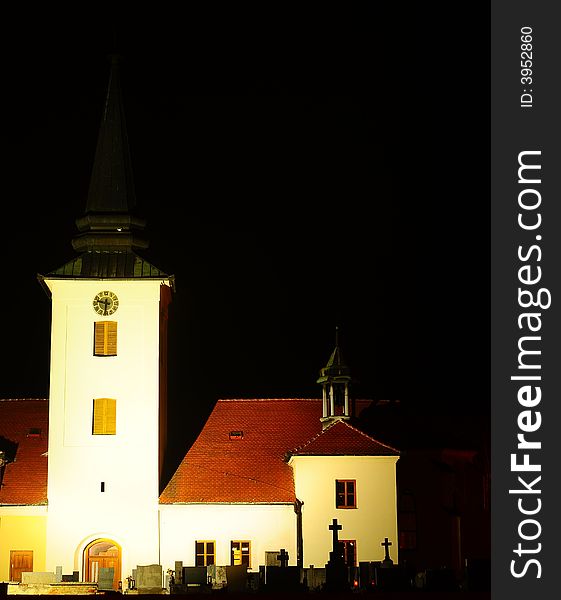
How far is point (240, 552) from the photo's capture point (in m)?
46.3

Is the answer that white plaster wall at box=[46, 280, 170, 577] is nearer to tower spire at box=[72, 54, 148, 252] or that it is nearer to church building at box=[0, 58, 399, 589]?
church building at box=[0, 58, 399, 589]

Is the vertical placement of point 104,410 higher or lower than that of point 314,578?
higher

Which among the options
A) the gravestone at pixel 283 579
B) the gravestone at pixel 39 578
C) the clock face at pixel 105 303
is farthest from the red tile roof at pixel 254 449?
the gravestone at pixel 283 579

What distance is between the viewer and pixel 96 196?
48344 millimetres

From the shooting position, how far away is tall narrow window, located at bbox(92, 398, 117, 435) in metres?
46.5

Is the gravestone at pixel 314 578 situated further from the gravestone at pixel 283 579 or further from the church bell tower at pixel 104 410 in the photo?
the church bell tower at pixel 104 410

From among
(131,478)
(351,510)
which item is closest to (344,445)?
(351,510)

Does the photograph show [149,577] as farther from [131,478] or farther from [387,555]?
[387,555]

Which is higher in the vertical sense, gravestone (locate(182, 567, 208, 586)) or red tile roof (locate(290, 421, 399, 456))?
red tile roof (locate(290, 421, 399, 456))

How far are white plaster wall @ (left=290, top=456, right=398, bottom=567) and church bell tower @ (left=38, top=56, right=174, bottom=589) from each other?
5094mm

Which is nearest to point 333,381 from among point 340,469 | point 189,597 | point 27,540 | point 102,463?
point 340,469

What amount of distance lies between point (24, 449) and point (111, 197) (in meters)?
9.34

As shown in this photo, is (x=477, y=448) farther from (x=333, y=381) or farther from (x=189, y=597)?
(x=189, y=597)

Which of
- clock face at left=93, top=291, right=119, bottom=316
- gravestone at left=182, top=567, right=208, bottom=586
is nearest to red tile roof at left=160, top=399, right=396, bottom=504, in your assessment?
clock face at left=93, top=291, right=119, bottom=316
